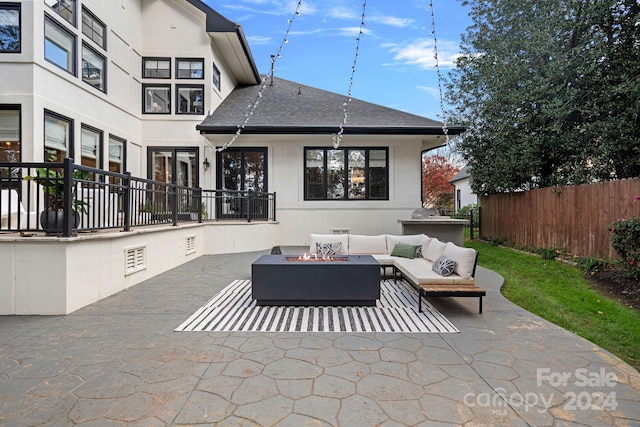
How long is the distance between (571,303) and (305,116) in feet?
31.2

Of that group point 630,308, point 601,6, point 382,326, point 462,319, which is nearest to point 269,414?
point 382,326

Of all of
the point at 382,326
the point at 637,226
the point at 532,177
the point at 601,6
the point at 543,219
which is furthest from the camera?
the point at 532,177

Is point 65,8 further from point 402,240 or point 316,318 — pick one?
point 402,240

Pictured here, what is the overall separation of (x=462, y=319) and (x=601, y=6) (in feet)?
32.8

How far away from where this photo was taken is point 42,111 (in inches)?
290

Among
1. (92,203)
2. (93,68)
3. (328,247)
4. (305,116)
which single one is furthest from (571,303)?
(93,68)

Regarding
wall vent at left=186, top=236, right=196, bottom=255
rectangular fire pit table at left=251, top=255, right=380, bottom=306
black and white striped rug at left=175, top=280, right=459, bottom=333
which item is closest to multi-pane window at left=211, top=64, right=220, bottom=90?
wall vent at left=186, top=236, right=196, bottom=255

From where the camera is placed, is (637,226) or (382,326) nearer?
(382,326)

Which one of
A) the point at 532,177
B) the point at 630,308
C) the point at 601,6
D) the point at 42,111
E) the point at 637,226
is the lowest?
the point at 630,308

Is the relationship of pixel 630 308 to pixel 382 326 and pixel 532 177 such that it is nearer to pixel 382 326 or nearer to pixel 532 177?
pixel 382 326

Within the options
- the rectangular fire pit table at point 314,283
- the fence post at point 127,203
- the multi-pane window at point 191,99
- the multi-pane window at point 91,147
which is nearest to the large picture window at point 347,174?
the multi-pane window at point 191,99

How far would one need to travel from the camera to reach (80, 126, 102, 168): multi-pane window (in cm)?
885

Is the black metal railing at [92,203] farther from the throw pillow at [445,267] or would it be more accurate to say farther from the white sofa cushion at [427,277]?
the throw pillow at [445,267]

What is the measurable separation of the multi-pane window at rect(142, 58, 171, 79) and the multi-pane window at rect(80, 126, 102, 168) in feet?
11.3
